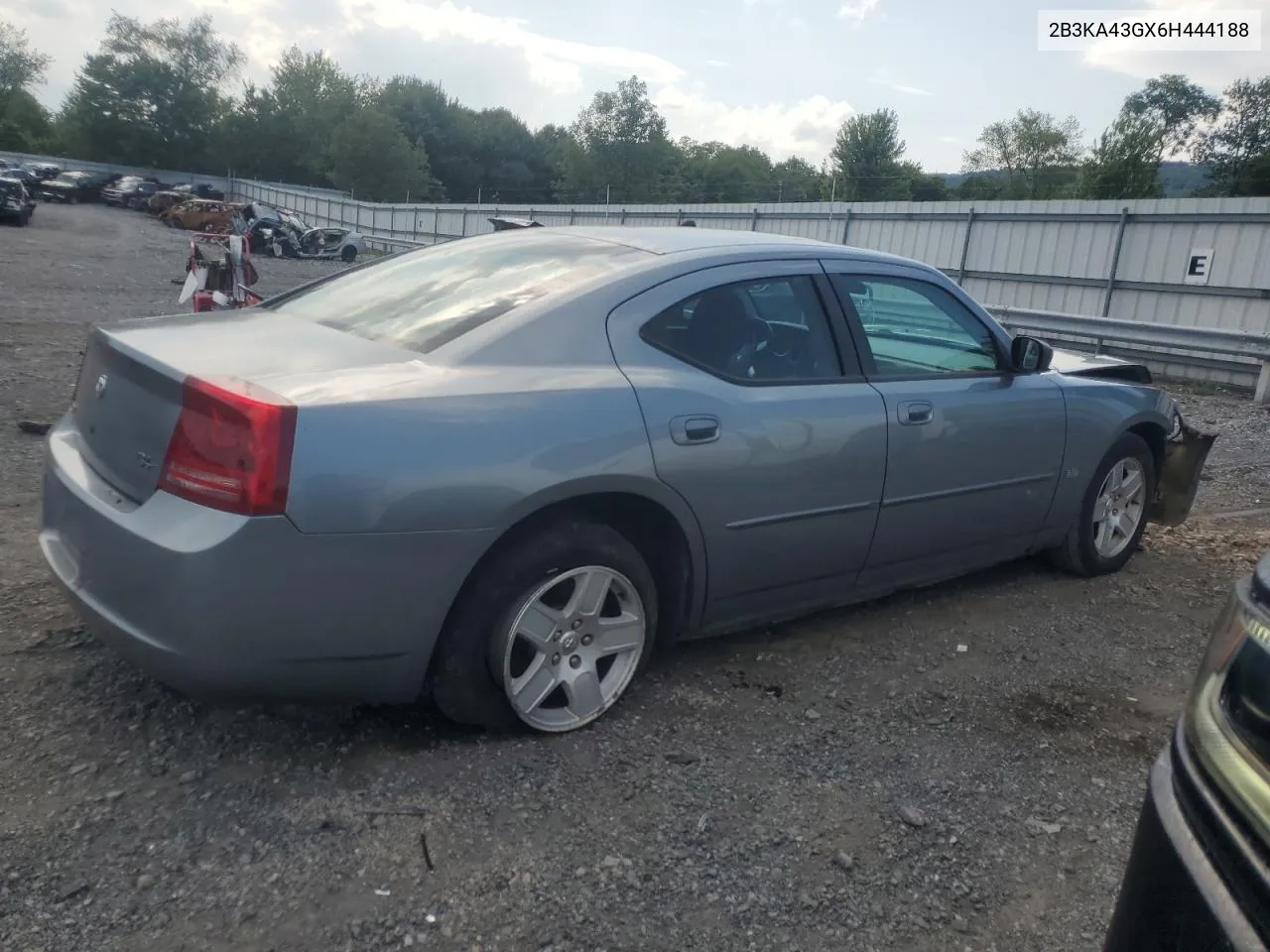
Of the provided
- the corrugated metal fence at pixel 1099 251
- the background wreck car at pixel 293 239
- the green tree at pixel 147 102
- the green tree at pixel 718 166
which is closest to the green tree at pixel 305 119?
the green tree at pixel 147 102

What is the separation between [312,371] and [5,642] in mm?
1636

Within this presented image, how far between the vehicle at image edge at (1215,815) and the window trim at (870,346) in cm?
228

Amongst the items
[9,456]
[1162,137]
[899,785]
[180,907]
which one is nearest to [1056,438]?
[899,785]

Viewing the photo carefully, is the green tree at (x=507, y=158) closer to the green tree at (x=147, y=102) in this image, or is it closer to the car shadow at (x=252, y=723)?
the green tree at (x=147, y=102)

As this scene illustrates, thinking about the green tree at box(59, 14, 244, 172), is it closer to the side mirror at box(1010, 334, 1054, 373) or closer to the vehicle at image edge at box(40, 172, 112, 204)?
the vehicle at image edge at box(40, 172, 112, 204)

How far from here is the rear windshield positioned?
3.22m

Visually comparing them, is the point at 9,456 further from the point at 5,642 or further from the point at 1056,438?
the point at 1056,438

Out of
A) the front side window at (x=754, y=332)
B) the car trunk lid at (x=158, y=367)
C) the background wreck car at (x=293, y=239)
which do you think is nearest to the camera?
the car trunk lid at (x=158, y=367)

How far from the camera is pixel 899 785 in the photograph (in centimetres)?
303

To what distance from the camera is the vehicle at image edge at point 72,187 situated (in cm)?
4484

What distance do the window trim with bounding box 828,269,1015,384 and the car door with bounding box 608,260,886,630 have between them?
0.21ft

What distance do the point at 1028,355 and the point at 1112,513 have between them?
3.84 feet

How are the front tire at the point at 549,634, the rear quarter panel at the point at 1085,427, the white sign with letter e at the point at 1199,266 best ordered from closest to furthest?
the front tire at the point at 549,634
the rear quarter panel at the point at 1085,427
the white sign with letter e at the point at 1199,266

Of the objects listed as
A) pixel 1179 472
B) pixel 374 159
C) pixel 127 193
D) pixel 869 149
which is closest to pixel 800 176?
pixel 869 149
